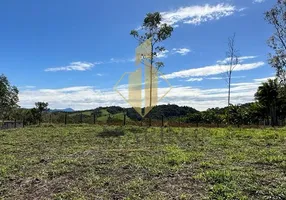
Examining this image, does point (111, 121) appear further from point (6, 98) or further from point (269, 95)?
point (269, 95)

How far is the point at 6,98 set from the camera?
23.2 metres

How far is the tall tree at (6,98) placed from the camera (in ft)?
74.4

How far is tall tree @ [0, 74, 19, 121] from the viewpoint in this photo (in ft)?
74.4

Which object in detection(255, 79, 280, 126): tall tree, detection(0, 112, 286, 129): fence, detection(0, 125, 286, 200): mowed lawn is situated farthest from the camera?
detection(255, 79, 280, 126): tall tree

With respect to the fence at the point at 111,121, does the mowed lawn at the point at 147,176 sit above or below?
below

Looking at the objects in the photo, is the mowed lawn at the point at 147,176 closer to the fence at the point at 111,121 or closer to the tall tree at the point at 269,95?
the fence at the point at 111,121

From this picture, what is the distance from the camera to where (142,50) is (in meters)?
14.6

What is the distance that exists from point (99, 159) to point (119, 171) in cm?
94

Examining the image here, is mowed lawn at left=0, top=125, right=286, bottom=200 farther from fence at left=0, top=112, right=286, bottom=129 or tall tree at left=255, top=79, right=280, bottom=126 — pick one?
tall tree at left=255, top=79, right=280, bottom=126

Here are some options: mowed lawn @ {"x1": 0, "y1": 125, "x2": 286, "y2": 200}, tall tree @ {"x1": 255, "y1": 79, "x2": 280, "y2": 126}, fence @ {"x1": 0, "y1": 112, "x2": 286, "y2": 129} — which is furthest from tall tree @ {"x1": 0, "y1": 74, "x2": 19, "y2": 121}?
tall tree @ {"x1": 255, "y1": 79, "x2": 280, "y2": 126}

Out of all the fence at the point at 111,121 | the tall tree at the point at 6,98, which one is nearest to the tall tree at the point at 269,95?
the fence at the point at 111,121

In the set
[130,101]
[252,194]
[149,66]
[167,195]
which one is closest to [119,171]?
[167,195]

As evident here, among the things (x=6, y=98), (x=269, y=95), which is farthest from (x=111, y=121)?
(x=269, y=95)

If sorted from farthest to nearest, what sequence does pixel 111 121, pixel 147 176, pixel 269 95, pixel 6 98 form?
pixel 269 95, pixel 6 98, pixel 111 121, pixel 147 176
